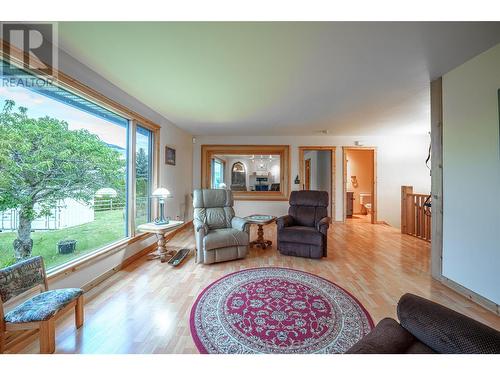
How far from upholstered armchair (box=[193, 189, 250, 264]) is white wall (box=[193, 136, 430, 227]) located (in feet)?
8.09

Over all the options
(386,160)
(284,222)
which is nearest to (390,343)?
(284,222)

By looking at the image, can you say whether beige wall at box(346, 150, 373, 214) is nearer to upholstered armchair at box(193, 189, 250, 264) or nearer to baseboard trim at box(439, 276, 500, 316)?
baseboard trim at box(439, 276, 500, 316)

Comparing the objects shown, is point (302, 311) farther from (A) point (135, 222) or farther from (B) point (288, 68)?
(A) point (135, 222)

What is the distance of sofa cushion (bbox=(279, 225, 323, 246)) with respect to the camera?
9.98 ft

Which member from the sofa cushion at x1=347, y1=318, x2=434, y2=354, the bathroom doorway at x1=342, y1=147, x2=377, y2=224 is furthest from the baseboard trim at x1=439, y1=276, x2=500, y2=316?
the bathroom doorway at x1=342, y1=147, x2=377, y2=224

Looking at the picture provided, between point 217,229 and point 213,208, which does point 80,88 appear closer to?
point 213,208

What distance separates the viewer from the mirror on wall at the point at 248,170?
5668 mm

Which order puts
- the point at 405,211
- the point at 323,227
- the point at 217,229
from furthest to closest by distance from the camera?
the point at 405,211, the point at 217,229, the point at 323,227

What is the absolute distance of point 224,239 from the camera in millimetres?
2865

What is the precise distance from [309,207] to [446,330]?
2.82 metres

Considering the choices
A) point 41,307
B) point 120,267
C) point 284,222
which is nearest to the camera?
point 41,307

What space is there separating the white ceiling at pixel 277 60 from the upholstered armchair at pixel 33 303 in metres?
1.87

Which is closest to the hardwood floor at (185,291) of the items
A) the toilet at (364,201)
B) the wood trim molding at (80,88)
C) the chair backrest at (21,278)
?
the chair backrest at (21,278)
